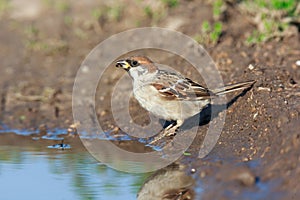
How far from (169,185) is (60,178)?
131cm

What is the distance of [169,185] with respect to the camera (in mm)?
7105

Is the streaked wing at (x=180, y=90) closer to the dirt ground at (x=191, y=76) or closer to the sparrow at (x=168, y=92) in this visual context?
the sparrow at (x=168, y=92)

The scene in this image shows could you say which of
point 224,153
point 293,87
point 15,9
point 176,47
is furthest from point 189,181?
point 15,9

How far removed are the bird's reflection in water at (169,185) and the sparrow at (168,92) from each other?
0.97 metres

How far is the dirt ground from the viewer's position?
22.5ft

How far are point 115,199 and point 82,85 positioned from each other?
4.80 meters

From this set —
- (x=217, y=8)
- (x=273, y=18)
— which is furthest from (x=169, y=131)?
(x=217, y=8)

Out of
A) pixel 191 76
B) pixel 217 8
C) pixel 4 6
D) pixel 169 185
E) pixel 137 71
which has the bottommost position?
pixel 169 185

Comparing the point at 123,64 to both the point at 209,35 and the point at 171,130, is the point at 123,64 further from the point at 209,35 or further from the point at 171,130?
the point at 209,35

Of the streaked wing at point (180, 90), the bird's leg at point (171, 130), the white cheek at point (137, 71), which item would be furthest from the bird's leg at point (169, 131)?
the white cheek at point (137, 71)

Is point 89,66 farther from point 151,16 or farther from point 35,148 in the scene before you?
point 35,148

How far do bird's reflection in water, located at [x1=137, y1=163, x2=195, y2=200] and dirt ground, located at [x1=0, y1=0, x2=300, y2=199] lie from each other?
11 centimetres

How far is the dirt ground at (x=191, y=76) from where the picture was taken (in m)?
6.86

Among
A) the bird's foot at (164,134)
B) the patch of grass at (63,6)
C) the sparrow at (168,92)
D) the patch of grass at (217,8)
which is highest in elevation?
the patch of grass at (63,6)
